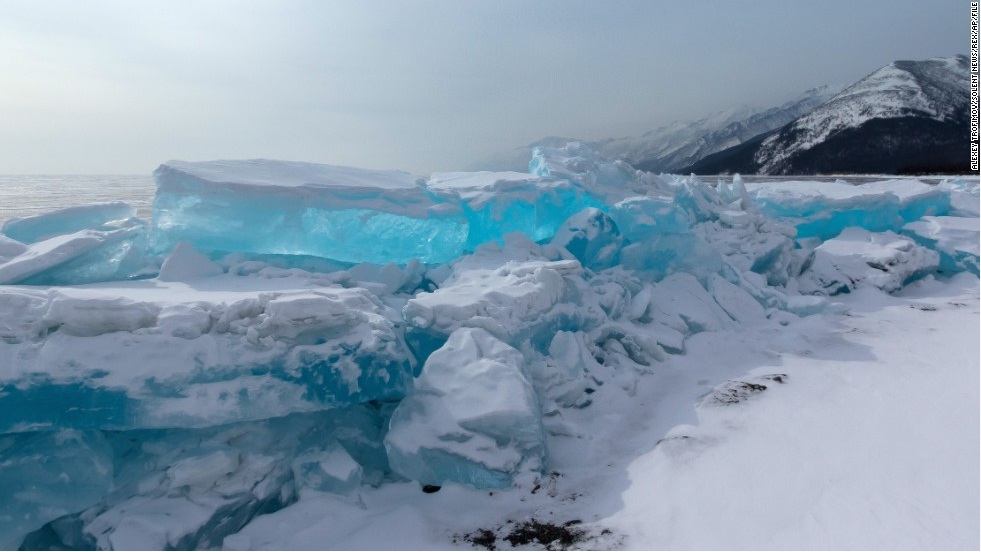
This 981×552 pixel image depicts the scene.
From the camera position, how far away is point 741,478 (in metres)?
2.92

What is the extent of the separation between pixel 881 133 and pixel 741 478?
44.7 m

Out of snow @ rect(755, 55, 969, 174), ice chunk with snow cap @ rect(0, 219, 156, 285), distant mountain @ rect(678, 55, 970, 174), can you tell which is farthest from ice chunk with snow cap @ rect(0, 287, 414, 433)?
snow @ rect(755, 55, 969, 174)

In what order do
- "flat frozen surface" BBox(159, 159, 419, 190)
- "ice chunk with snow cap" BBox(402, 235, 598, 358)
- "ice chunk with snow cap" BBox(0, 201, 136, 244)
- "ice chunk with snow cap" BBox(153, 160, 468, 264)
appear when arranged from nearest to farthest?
1. "ice chunk with snow cap" BBox(402, 235, 598, 358)
2. "ice chunk with snow cap" BBox(0, 201, 136, 244)
3. "ice chunk with snow cap" BBox(153, 160, 468, 264)
4. "flat frozen surface" BBox(159, 159, 419, 190)

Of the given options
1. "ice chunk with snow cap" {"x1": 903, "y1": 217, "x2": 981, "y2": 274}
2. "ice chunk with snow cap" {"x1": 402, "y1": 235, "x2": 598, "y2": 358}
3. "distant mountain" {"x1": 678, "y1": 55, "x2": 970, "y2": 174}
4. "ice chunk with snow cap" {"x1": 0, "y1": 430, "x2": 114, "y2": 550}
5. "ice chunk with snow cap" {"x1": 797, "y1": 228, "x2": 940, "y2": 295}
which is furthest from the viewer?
"distant mountain" {"x1": 678, "y1": 55, "x2": 970, "y2": 174}

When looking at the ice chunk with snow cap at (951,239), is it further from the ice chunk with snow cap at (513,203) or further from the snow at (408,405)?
the ice chunk with snow cap at (513,203)

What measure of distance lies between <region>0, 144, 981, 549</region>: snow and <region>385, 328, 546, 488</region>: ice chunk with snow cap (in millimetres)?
14

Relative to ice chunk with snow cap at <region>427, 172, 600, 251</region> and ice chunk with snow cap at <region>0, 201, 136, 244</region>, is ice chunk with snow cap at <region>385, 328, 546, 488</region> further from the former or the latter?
ice chunk with snow cap at <region>0, 201, 136, 244</region>

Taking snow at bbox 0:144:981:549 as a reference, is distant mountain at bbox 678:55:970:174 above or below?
above

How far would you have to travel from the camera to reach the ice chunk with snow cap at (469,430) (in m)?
3.13

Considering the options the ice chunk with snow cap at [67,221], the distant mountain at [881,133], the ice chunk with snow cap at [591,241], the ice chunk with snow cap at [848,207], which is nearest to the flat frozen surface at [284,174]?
the ice chunk with snow cap at [67,221]

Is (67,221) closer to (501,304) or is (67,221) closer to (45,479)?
(45,479)

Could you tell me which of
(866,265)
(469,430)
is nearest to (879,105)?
(866,265)

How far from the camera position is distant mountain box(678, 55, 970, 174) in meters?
36.3

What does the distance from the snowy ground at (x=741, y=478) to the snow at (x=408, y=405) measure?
17mm
